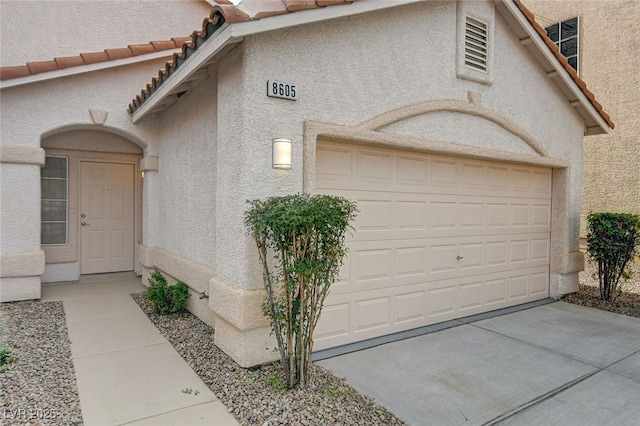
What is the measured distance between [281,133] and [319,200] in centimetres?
121

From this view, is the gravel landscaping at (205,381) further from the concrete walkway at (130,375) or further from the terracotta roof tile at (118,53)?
the terracotta roof tile at (118,53)

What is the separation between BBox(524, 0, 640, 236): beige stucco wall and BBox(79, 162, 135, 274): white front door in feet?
42.5

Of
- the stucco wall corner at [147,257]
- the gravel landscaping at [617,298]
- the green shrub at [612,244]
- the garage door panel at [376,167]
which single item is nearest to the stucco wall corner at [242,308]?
the garage door panel at [376,167]

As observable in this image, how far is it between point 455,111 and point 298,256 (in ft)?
13.3

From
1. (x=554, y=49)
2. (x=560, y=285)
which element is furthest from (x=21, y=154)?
(x=560, y=285)

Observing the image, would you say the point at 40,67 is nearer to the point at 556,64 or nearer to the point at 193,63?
the point at 193,63

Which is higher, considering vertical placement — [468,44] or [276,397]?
[468,44]

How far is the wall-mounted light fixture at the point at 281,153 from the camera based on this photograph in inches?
181

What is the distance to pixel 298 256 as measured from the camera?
391 cm

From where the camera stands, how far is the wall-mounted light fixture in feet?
15.0

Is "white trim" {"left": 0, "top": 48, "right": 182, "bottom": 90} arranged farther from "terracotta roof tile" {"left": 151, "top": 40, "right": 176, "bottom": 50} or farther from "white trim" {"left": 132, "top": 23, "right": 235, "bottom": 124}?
"white trim" {"left": 132, "top": 23, "right": 235, "bottom": 124}

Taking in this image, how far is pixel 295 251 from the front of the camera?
390cm

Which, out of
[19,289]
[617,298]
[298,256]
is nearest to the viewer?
[298,256]

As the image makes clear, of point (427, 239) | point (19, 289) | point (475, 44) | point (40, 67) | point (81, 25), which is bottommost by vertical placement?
point (19, 289)
